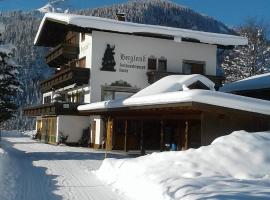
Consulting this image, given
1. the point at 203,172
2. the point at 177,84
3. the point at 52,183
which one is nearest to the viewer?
the point at 203,172

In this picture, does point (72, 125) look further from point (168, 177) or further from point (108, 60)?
point (168, 177)

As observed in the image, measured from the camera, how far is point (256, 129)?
765 inches

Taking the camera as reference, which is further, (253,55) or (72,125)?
(253,55)

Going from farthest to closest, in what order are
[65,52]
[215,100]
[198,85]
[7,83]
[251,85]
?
[65,52] < [251,85] < [198,85] < [7,83] < [215,100]

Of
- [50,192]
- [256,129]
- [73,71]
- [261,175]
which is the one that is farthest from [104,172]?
[73,71]

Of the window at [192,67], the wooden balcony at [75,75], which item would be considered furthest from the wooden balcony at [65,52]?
the window at [192,67]

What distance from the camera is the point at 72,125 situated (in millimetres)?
34938

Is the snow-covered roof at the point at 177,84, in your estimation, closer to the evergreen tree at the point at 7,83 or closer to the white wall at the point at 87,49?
the evergreen tree at the point at 7,83

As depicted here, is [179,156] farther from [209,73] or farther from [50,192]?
[209,73]

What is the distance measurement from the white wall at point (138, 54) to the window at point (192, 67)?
334 mm

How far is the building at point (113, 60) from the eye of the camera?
33.8m

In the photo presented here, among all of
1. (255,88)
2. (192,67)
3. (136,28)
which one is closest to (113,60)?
(136,28)

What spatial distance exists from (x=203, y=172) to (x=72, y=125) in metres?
22.9

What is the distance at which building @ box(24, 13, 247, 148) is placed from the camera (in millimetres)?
33812
